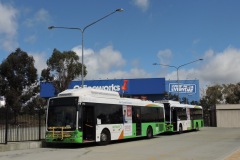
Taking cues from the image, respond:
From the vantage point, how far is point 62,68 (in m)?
56.8

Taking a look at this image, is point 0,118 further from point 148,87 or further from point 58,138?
point 148,87

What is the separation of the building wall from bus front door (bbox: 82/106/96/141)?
3863cm

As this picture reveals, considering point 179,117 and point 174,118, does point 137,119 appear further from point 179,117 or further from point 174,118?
point 179,117

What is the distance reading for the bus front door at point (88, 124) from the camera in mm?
22314

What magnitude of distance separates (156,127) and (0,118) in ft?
45.1

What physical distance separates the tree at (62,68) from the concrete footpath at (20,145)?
32.9m

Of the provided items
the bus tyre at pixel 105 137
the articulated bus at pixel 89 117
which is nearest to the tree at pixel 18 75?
the articulated bus at pixel 89 117

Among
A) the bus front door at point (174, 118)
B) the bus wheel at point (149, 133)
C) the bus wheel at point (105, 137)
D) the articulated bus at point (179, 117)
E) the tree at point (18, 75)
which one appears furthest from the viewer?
the tree at point (18, 75)

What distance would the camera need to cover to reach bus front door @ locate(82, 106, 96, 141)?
2231 centimetres

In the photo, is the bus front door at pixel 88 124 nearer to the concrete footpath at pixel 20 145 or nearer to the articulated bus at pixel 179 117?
the concrete footpath at pixel 20 145

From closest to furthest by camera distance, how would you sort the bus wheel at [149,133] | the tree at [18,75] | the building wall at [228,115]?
1. the bus wheel at [149,133]
2. the tree at [18,75]
3. the building wall at [228,115]

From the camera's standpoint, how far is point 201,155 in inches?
666

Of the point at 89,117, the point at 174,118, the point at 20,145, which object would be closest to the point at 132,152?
the point at 89,117

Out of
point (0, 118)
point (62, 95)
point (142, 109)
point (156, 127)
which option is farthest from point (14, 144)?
point (156, 127)
